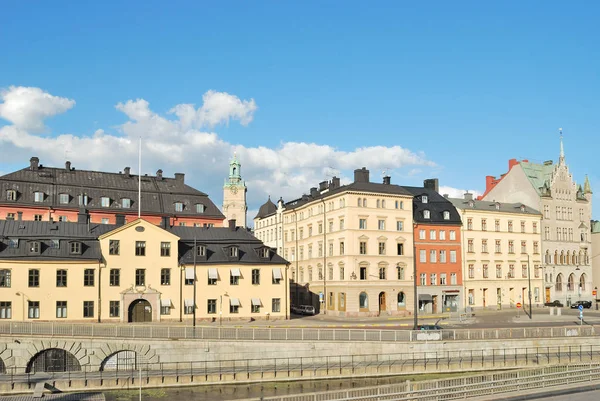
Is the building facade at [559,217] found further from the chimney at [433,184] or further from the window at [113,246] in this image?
the window at [113,246]

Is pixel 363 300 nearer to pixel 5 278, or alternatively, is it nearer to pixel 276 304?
pixel 276 304

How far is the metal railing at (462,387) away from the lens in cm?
3469

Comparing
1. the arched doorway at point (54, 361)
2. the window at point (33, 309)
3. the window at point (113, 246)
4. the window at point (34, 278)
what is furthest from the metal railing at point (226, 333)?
the window at point (113, 246)

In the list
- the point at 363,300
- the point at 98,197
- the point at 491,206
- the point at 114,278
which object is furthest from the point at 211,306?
the point at 491,206

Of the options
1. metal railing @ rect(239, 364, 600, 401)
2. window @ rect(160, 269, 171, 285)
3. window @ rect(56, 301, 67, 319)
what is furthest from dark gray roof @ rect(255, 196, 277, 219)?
metal railing @ rect(239, 364, 600, 401)

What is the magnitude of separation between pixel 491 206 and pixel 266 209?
137ft

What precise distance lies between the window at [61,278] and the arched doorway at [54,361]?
44.0 ft

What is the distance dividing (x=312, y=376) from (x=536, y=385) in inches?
674

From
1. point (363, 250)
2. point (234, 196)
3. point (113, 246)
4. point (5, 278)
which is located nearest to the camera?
point (5, 278)

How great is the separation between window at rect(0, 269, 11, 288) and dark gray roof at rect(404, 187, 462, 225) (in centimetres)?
5028

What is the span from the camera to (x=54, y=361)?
51.5m

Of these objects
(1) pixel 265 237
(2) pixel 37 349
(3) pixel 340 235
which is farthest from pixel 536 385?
(1) pixel 265 237

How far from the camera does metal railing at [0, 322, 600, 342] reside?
5162 cm

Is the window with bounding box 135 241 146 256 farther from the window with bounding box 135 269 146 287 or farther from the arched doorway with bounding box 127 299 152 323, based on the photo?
the arched doorway with bounding box 127 299 152 323
